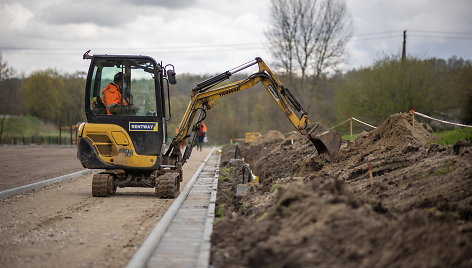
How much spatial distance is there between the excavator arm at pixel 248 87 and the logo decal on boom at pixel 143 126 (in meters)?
1.52

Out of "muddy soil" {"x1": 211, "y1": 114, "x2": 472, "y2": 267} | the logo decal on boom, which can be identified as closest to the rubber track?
the logo decal on boom

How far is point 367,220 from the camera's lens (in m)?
6.72

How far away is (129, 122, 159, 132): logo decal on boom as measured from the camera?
13.5 meters

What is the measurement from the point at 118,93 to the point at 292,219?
7409 mm

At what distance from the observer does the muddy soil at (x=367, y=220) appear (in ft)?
19.8

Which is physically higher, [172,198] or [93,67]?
[93,67]

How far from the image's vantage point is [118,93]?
13.6 meters

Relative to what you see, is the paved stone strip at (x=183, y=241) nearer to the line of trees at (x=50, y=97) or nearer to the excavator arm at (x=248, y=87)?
the excavator arm at (x=248, y=87)

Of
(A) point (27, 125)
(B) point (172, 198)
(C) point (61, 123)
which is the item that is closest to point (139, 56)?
(B) point (172, 198)

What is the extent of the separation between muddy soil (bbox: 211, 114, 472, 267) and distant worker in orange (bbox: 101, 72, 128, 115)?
3423 mm

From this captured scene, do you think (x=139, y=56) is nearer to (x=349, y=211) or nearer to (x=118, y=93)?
(x=118, y=93)

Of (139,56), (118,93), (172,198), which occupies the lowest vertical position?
(172,198)

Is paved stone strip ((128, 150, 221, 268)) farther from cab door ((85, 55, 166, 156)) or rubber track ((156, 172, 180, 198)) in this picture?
cab door ((85, 55, 166, 156))

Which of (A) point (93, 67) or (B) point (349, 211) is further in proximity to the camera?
(A) point (93, 67)
